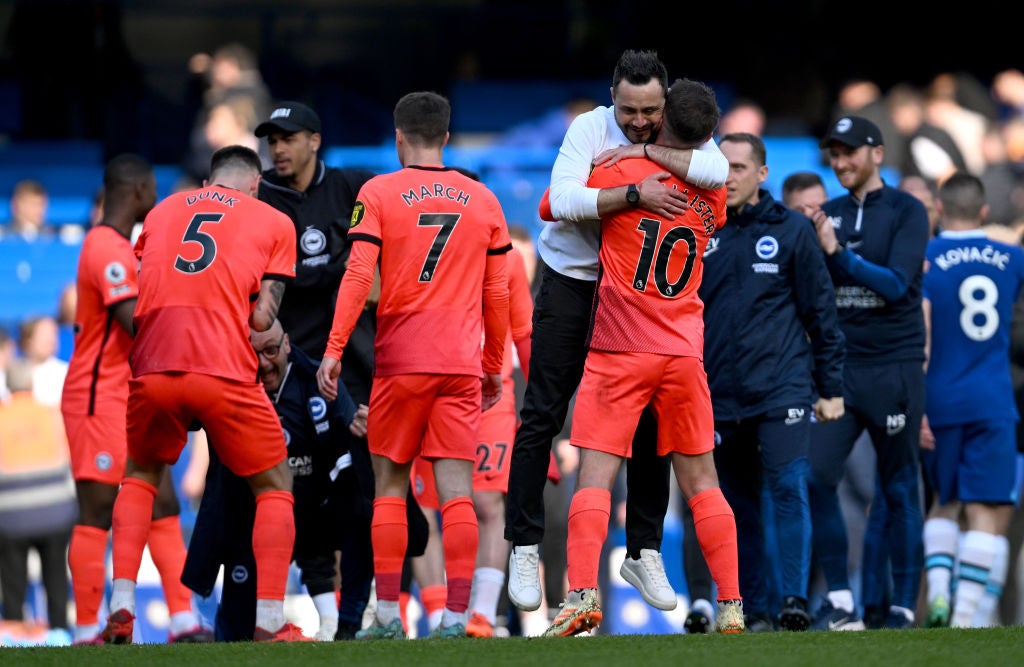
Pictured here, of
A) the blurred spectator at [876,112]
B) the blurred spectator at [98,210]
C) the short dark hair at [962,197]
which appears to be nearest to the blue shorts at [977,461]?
the short dark hair at [962,197]

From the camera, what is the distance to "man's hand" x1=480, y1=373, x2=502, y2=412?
7.93 meters

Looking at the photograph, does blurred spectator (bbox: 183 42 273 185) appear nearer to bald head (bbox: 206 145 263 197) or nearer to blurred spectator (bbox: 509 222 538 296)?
blurred spectator (bbox: 509 222 538 296)

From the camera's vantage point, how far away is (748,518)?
8.34m

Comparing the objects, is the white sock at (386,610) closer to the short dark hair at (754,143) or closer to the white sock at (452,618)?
the white sock at (452,618)

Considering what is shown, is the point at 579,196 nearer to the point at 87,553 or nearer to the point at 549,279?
the point at 549,279

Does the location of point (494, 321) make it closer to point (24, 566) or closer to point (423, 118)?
point (423, 118)

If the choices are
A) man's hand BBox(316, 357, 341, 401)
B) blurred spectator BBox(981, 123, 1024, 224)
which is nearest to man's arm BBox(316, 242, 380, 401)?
man's hand BBox(316, 357, 341, 401)

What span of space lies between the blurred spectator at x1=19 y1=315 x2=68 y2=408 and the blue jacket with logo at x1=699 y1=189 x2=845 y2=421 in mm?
5178

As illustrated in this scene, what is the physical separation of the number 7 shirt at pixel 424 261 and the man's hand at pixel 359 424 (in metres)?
0.71

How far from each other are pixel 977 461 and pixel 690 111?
11.4 feet

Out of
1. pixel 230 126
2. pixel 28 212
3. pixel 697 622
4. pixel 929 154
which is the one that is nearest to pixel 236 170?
pixel 697 622

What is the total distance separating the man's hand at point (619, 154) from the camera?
6816 mm

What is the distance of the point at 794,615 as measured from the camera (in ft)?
26.5

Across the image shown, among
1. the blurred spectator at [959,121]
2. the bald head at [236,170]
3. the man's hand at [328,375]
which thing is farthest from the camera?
the blurred spectator at [959,121]
